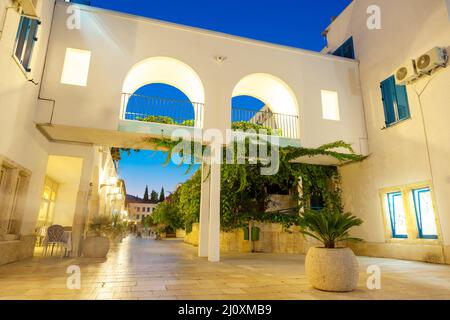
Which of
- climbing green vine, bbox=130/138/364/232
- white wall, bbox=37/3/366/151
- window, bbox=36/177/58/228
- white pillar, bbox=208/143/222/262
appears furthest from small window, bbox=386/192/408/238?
window, bbox=36/177/58/228

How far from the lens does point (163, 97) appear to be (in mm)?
8789

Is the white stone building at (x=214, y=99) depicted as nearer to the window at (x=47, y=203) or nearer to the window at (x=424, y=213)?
the window at (x=424, y=213)

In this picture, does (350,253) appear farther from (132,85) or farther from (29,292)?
(132,85)

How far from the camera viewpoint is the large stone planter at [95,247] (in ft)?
24.0

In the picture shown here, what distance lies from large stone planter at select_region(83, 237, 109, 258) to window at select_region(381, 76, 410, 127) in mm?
9013

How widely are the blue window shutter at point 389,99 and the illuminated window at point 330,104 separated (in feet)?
4.75

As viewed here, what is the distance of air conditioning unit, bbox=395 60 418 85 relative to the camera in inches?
309

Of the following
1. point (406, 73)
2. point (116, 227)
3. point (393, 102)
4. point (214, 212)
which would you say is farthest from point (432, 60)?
point (116, 227)

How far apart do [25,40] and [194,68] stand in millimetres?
4135

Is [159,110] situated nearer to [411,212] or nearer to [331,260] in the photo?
[331,260]

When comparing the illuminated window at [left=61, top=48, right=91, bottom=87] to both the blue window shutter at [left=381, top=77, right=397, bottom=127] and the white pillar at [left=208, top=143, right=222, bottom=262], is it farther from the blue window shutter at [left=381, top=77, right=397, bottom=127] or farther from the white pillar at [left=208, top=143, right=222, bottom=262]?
the blue window shutter at [left=381, top=77, right=397, bottom=127]
